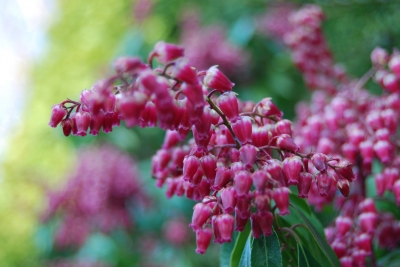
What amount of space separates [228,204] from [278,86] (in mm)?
1485

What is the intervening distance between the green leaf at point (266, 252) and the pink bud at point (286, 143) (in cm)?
13

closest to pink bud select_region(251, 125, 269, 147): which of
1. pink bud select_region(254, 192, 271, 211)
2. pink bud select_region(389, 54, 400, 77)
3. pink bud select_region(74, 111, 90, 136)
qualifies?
pink bud select_region(254, 192, 271, 211)

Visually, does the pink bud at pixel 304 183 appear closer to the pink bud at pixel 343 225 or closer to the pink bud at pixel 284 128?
the pink bud at pixel 284 128

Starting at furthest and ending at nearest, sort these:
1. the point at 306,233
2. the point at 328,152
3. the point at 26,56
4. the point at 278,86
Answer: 1. the point at 26,56
2. the point at 278,86
3. the point at 328,152
4. the point at 306,233

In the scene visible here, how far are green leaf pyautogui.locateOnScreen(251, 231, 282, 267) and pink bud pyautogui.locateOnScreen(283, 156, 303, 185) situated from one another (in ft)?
0.31

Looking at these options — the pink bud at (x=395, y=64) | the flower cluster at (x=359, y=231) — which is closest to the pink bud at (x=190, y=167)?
the flower cluster at (x=359, y=231)

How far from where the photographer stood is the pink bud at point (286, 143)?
64 cm

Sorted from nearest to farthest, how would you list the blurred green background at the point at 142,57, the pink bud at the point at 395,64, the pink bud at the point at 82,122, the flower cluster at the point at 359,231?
the pink bud at the point at 82,122 < the flower cluster at the point at 359,231 < the pink bud at the point at 395,64 < the blurred green background at the point at 142,57

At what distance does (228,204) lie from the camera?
60 cm

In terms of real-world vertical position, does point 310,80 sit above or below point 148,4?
below

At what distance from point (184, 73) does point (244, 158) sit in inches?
5.5

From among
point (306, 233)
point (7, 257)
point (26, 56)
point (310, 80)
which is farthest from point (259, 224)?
point (26, 56)

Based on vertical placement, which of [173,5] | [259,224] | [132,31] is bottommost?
[259,224]

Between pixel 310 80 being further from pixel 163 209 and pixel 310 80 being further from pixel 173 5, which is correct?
pixel 173 5
